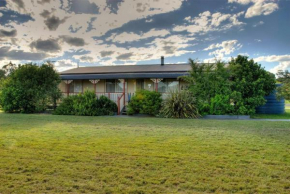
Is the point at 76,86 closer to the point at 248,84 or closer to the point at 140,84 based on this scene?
the point at 140,84

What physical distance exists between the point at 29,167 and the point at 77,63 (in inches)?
913

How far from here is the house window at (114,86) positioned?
18.3 meters

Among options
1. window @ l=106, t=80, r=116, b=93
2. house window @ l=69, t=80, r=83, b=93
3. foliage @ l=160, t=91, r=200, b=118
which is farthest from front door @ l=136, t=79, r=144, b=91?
foliage @ l=160, t=91, r=200, b=118

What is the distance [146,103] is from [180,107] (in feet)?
6.95

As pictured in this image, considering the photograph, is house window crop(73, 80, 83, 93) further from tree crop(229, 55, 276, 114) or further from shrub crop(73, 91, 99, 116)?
tree crop(229, 55, 276, 114)

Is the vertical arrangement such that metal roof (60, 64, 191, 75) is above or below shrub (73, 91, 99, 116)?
above

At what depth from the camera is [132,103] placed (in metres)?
13.2

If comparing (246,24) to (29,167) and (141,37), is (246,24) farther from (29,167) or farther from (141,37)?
(29,167)

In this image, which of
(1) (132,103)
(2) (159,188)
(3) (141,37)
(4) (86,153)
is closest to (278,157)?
(2) (159,188)

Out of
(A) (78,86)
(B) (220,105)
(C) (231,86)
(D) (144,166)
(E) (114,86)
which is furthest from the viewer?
(A) (78,86)

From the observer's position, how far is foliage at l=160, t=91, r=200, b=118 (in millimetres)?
11921

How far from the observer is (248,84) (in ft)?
39.5

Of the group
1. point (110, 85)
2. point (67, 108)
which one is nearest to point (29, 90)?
point (67, 108)

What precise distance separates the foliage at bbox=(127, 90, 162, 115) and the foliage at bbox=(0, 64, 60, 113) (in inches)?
230
